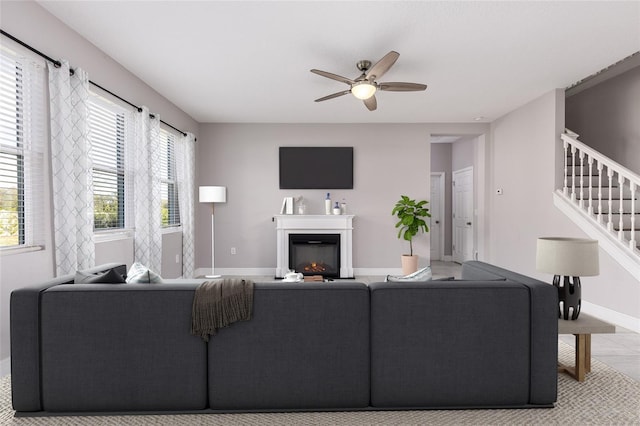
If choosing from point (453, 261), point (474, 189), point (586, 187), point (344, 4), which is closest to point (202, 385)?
point (344, 4)

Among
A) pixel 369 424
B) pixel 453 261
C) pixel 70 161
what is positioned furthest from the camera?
pixel 453 261

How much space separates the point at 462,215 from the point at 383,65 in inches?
206

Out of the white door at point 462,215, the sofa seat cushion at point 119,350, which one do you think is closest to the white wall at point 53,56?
the sofa seat cushion at point 119,350

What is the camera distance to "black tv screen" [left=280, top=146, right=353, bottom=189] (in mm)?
6391

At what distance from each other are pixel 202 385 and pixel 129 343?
46 centimetres

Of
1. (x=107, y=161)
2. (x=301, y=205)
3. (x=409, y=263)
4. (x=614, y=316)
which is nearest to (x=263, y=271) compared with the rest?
(x=301, y=205)

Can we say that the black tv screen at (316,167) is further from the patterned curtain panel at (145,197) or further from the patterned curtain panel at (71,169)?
the patterned curtain panel at (71,169)

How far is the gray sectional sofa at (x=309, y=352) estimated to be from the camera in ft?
6.48

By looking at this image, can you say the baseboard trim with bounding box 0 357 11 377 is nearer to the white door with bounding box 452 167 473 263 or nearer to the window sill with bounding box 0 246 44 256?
the window sill with bounding box 0 246 44 256

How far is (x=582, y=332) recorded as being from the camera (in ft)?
7.54

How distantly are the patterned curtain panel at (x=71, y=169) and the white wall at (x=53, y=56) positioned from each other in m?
0.09

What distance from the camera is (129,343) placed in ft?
6.49

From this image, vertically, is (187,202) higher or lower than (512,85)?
lower

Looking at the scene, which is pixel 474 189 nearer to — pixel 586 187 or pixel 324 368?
pixel 586 187
